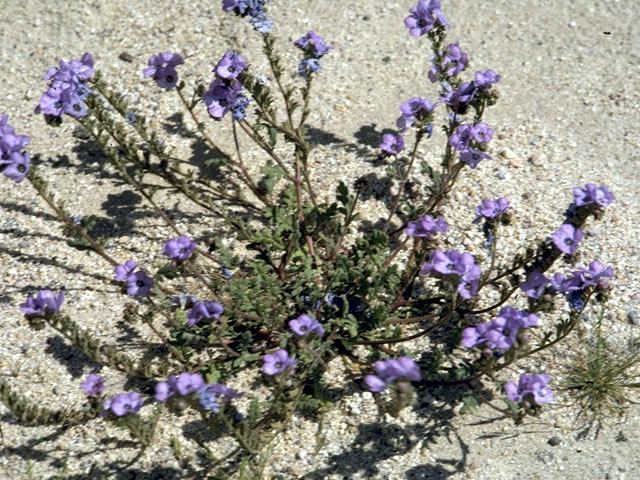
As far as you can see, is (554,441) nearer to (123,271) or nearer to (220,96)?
(123,271)

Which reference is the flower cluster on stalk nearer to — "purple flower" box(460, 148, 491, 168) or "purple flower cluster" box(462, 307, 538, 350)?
"purple flower cluster" box(462, 307, 538, 350)

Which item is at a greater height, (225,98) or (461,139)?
(225,98)

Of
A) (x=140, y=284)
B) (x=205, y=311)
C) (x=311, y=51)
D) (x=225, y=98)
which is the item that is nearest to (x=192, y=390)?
(x=205, y=311)

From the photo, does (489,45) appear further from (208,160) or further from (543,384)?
(543,384)

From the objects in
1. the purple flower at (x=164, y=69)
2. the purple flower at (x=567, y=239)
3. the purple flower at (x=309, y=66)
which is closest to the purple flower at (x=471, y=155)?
the purple flower at (x=567, y=239)

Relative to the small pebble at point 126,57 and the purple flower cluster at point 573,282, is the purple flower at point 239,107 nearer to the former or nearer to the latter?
the purple flower cluster at point 573,282
